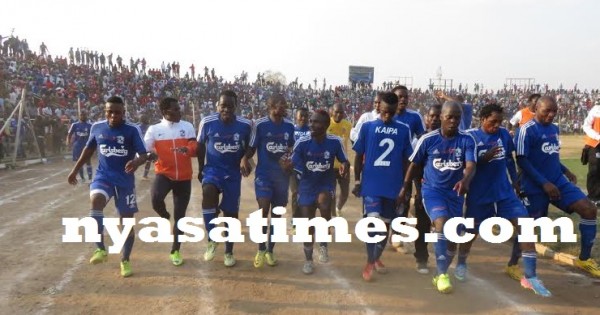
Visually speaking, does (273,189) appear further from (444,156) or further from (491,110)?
(491,110)

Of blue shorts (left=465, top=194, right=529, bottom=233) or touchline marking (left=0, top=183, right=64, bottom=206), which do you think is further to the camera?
touchline marking (left=0, top=183, right=64, bottom=206)

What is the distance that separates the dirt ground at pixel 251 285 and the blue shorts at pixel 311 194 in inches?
33.3

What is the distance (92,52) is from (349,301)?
39.5m

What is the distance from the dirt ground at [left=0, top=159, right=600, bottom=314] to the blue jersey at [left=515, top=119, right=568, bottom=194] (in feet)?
3.90

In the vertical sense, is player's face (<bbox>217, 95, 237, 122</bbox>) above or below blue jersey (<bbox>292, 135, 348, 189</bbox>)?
above

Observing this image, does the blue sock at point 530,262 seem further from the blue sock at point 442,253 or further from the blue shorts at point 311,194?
the blue shorts at point 311,194

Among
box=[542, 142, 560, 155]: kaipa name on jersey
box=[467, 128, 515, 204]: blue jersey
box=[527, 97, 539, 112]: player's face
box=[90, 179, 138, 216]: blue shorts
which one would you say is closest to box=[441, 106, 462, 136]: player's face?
box=[467, 128, 515, 204]: blue jersey

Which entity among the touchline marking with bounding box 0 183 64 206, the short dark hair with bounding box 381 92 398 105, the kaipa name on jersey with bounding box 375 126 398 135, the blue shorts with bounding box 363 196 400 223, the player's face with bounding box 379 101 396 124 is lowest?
the touchline marking with bounding box 0 183 64 206

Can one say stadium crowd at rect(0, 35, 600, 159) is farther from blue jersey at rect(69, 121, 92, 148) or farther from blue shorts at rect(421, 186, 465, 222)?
blue shorts at rect(421, 186, 465, 222)

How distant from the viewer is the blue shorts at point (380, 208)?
5.66 meters

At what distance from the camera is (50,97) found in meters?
24.8

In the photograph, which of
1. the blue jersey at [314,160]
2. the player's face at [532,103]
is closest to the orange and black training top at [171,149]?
the blue jersey at [314,160]

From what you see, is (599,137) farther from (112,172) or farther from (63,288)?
(63,288)

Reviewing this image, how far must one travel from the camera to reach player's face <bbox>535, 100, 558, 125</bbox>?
570 centimetres
